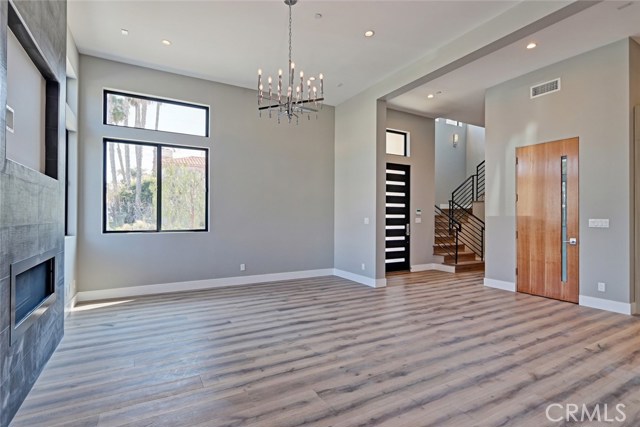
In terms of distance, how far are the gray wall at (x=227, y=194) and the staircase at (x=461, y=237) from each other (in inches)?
121

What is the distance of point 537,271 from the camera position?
5652mm

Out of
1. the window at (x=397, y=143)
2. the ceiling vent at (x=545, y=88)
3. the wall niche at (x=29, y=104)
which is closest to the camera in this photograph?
the wall niche at (x=29, y=104)

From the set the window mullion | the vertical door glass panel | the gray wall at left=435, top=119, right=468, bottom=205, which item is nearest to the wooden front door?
the vertical door glass panel

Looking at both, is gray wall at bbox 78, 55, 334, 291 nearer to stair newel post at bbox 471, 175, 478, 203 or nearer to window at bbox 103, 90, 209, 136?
window at bbox 103, 90, 209, 136

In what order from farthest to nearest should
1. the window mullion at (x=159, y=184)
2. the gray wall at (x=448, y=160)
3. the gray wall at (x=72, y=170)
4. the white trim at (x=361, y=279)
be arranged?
the gray wall at (x=448, y=160)
the white trim at (x=361, y=279)
the window mullion at (x=159, y=184)
the gray wall at (x=72, y=170)

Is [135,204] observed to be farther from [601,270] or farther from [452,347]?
[601,270]

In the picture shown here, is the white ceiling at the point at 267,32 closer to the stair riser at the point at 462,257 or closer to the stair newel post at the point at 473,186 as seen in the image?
the stair riser at the point at 462,257

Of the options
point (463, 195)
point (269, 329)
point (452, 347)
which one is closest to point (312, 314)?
point (269, 329)

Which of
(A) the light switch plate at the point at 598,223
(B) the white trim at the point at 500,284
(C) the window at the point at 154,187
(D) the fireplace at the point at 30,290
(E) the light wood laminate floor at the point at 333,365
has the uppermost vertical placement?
(C) the window at the point at 154,187

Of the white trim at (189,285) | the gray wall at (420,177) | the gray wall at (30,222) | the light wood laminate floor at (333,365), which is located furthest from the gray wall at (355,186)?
the gray wall at (30,222)

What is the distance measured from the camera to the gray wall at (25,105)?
244cm

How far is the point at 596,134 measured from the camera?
488 centimetres

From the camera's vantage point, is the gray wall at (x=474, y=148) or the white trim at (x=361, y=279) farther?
the gray wall at (x=474, y=148)

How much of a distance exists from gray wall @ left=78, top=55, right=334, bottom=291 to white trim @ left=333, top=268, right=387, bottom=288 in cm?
35
